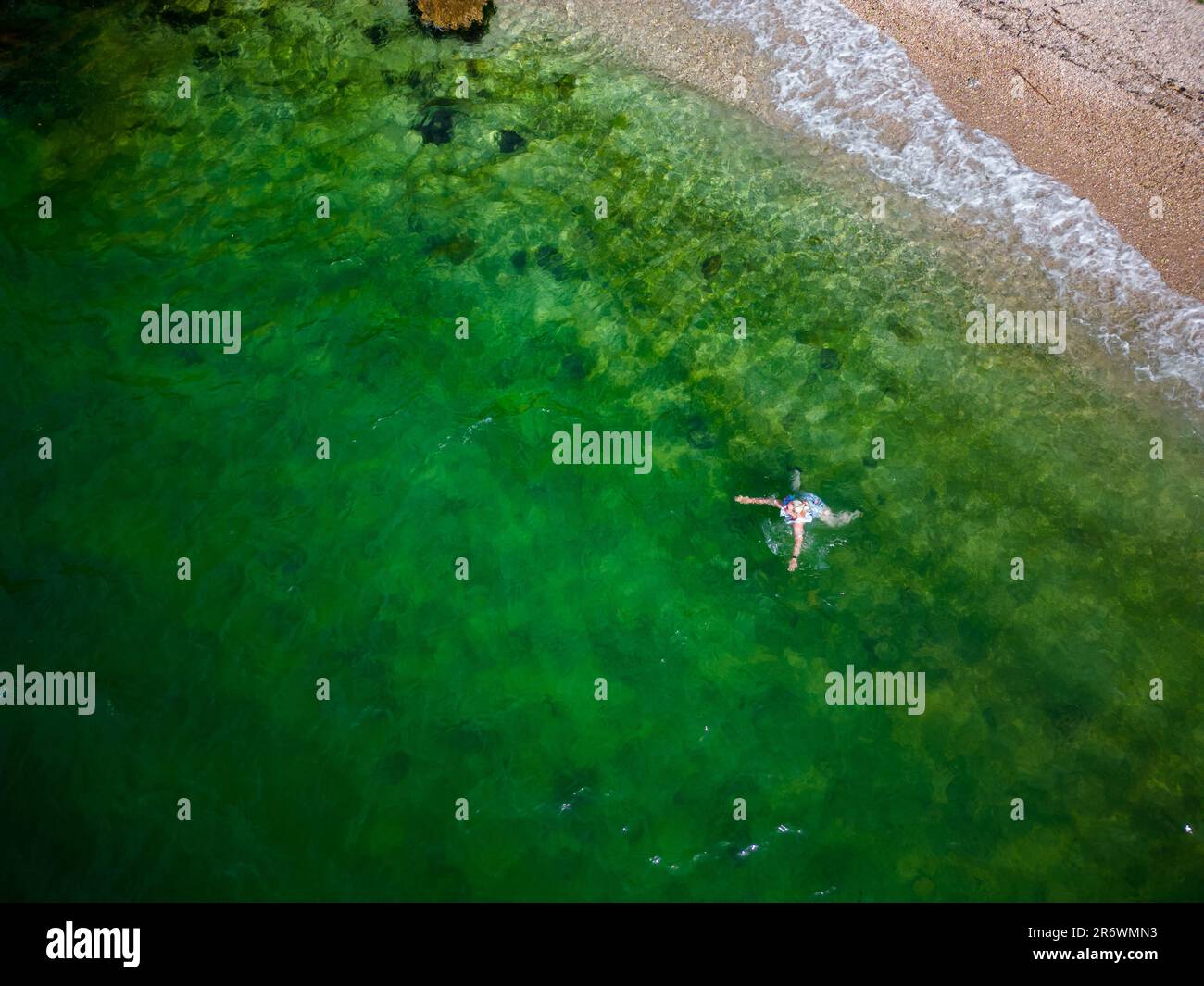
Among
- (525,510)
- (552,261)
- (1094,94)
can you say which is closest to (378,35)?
(552,261)

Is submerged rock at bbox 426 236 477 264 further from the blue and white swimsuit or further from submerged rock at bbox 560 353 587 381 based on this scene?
the blue and white swimsuit

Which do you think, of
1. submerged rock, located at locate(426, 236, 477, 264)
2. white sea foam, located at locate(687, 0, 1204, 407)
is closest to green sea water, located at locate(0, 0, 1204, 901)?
submerged rock, located at locate(426, 236, 477, 264)

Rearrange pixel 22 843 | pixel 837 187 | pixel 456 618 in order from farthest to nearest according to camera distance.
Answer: pixel 837 187
pixel 456 618
pixel 22 843

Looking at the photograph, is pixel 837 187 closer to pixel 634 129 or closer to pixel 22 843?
pixel 634 129

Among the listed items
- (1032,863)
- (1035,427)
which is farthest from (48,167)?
(1032,863)

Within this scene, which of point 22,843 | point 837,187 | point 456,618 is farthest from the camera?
point 837,187

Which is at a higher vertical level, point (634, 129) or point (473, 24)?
point (473, 24)

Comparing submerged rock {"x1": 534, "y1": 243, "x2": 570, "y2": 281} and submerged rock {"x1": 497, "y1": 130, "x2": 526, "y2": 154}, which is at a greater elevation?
submerged rock {"x1": 497, "y1": 130, "x2": 526, "y2": 154}
